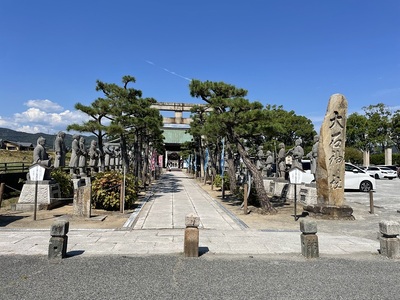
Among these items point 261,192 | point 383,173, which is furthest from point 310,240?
point 383,173

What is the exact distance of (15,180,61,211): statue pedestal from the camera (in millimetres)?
10859

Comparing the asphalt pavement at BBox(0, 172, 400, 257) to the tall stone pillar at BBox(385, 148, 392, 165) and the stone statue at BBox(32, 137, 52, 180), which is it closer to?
the stone statue at BBox(32, 137, 52, 180)

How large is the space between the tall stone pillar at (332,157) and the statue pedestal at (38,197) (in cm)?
913

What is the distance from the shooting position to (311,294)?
4.04 metres

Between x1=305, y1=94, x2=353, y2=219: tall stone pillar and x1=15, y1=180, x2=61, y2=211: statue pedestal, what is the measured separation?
913cm

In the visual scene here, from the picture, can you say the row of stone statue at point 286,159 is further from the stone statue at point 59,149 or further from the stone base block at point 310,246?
the stone statue at point 59,149

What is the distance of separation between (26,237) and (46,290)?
3495 millimetres

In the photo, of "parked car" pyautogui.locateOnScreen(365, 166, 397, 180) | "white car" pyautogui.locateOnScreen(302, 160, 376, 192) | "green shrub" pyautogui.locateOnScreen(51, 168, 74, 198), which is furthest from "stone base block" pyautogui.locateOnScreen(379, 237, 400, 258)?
"parked car" pyautogui.locateOnScreen(365, 166, 397, 180)

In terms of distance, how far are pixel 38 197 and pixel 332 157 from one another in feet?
33.7

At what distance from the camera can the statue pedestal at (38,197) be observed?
10859 mm

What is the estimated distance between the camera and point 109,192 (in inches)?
442

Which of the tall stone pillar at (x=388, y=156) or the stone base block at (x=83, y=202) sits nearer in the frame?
the stone base block at (x=83, y=202)

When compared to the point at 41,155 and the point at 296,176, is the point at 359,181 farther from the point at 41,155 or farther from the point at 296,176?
the point at 41,155

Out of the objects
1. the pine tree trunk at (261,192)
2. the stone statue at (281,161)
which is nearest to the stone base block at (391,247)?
the pine tree trunk at (261,192)
